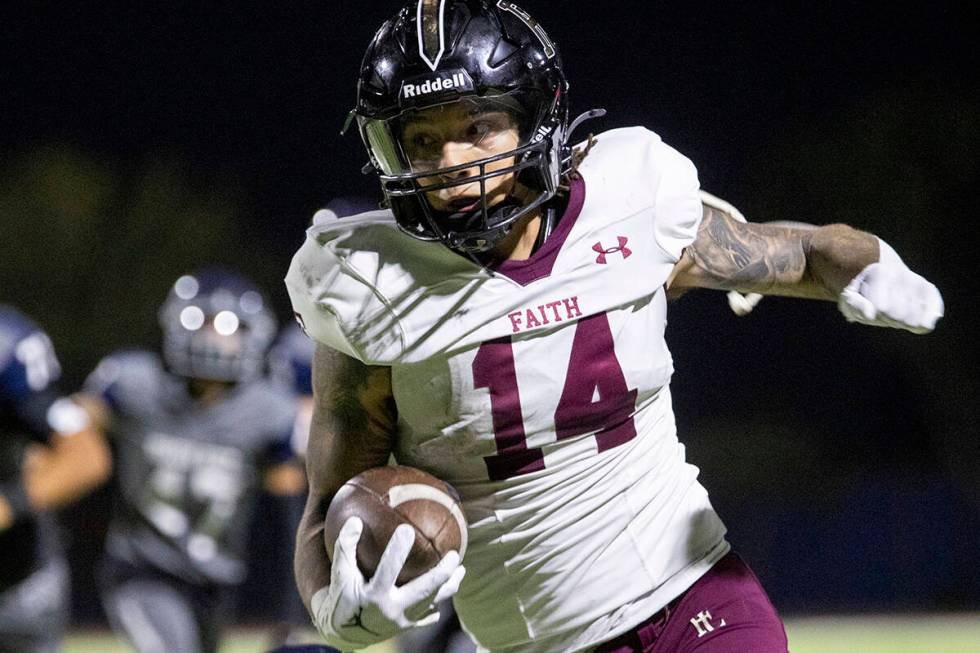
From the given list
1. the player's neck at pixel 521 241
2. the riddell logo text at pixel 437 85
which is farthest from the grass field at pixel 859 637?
the riddell logo text at pixel 437 85

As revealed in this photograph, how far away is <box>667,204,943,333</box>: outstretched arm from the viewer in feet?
6.17

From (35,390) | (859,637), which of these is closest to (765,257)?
(35,390)

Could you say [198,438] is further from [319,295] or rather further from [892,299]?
[892,299]

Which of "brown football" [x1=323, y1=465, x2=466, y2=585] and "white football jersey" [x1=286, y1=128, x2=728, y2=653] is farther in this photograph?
"white football jersey" [x1=286, y1=128, x2=728, y2=653]

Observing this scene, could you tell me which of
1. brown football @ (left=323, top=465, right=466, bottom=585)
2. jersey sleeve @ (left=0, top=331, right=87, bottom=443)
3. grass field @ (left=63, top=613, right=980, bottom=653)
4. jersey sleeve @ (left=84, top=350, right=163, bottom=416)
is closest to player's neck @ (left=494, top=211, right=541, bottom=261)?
brown football @ (left=323, top=465, right=466, bottom=585)

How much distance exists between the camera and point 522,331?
1791 mm

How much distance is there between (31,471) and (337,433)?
3.79ft

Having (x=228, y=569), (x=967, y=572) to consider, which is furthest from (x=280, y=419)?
(x=967, y=572)

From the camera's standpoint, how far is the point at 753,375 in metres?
8.06

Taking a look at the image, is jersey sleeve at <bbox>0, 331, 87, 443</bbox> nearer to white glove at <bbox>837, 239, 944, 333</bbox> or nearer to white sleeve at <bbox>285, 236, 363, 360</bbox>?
white sleeve at <bbox>285, 236, 363, 360</bbox>

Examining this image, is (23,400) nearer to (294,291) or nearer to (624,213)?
(294,291)

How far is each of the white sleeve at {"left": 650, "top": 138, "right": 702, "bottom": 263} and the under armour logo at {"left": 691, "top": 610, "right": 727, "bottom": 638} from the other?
1.55ft

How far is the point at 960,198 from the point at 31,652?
22.7 ft

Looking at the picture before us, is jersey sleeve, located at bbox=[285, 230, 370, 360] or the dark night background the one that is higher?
jersey sleeve, located at bbox=[285, 230, 370, 360]
